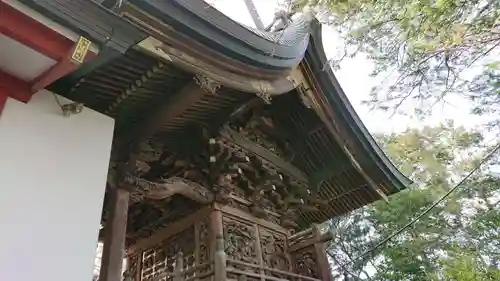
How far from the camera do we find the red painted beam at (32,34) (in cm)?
201

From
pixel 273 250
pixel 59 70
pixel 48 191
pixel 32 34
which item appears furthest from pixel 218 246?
pixel 32 34

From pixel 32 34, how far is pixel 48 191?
947 millimetres

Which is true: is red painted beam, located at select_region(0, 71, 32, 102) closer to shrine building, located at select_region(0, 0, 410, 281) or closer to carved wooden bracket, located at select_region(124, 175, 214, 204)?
shrine building, located at select_region(0, 0, 410, 281)

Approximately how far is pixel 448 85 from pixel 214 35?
7.93 ft

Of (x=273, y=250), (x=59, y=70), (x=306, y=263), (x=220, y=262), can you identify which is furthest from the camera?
(x=306, y=263)

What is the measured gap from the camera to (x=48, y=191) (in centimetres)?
250

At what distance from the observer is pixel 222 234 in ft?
12.6

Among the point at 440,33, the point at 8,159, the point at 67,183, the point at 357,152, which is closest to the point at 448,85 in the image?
the point at 440,33

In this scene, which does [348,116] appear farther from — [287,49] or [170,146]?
[170,146]

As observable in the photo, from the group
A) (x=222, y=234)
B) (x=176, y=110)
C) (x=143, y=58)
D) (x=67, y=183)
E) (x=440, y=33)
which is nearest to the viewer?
(x=67, y=183)

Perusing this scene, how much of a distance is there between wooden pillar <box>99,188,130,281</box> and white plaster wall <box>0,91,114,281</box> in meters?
0.53

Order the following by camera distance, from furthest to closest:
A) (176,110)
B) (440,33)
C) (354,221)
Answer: (354,221) → (440,33) → (176,110)

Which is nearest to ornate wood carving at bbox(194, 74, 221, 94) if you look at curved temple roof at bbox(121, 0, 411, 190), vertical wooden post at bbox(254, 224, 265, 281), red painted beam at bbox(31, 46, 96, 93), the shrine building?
the shrine building

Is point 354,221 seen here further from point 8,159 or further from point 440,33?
point 8,159
